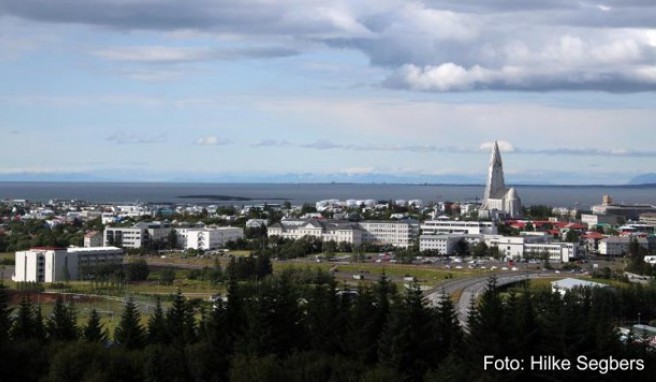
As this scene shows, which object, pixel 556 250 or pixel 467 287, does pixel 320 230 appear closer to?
pixel 556 250

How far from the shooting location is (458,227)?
53.2 metres

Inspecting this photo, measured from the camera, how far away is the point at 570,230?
52188mm

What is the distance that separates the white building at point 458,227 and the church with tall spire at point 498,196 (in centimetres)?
1046

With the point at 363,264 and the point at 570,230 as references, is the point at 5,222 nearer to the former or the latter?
the point at 363,264

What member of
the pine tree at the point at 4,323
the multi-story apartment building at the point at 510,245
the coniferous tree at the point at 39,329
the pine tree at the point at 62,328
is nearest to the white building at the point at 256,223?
the multi-story apartment building at the point at 510,245

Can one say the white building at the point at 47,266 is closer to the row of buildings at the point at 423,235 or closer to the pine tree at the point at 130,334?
the row of buildings at the point at 423,235

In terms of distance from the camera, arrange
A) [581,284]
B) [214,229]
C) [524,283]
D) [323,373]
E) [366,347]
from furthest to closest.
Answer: [214,229] < [524,283] < [581,284] < [366,347] < [323,373]

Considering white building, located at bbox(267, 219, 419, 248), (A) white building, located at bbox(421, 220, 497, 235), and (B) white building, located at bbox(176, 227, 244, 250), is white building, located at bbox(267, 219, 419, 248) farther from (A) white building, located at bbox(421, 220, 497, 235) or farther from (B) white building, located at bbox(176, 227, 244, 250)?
(B) white building, located at bbox(176, 227, 244, 250)

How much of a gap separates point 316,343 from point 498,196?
56.3 metres

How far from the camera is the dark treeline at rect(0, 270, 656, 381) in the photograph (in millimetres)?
15070

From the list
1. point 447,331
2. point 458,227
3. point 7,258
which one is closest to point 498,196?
point 458,227

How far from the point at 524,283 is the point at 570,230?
21.7 metres

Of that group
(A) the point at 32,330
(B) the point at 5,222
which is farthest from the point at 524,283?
(B) the point at 5,222

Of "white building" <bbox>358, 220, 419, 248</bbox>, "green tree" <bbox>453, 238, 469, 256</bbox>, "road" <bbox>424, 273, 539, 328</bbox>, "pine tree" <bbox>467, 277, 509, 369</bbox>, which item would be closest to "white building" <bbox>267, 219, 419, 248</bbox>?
"white building" <bbox>358, 220, 419, 248</bbox>
